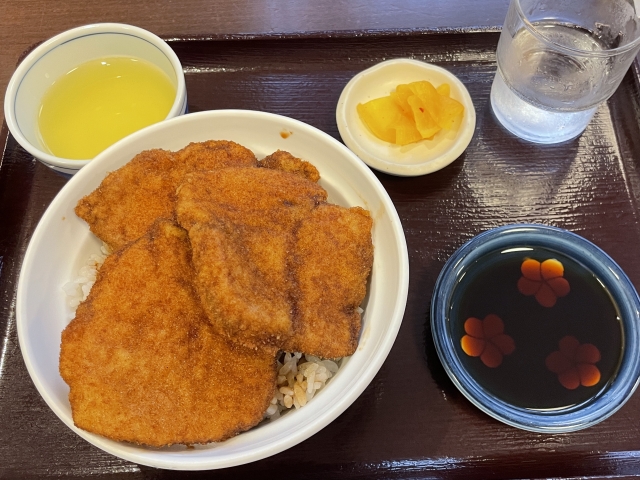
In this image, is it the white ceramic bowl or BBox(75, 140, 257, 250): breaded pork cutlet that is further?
BBox(75, 140, 257, 250): breaded pork cutlet

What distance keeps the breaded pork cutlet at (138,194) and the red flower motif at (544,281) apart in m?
1.05

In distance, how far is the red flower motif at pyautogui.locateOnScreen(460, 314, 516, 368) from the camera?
1.60 meters

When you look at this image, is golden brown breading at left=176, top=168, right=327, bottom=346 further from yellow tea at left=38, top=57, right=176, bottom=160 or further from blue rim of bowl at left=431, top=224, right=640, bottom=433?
yellow tea at left=38, top=57, right=176, bottom=160

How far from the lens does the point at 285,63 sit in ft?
7.14

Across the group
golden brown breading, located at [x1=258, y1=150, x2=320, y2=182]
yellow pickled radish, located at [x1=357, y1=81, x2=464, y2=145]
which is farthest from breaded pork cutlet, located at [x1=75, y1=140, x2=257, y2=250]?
yellow pickled radish, located at [x1=357, y1=81, x2=464, y2=145]

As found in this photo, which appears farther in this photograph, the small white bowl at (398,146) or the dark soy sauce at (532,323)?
the small white bowl at (398,146)

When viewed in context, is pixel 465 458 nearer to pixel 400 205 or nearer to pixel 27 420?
pixel 400 205

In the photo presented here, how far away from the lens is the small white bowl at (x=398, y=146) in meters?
1.89

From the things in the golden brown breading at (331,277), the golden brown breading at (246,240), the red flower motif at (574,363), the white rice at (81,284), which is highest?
the golden brown breading at (246,240)

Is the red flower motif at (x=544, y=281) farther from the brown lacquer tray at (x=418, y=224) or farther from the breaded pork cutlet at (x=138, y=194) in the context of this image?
the breaded pork cutlet at (x=138, y=194)

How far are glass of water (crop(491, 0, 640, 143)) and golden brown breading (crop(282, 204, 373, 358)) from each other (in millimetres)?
986

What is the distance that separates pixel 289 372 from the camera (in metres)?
1.52

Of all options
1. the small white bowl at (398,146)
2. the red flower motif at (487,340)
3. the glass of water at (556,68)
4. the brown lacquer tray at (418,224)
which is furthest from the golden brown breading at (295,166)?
the glass of water at (556,68)

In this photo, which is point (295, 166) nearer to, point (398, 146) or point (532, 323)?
point (398, 146)
